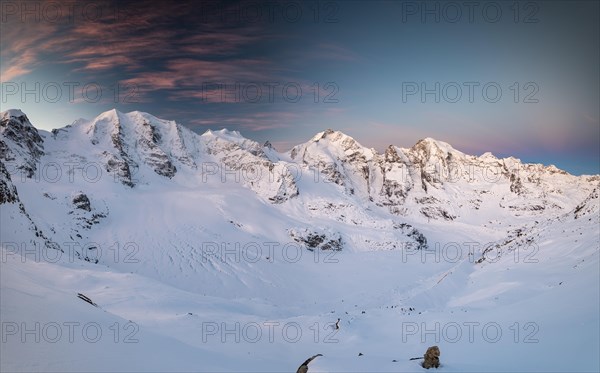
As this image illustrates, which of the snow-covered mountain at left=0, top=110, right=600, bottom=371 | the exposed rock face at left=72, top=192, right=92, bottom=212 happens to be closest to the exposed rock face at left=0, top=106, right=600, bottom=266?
the exposed rock face at left=72, top=192, right=92, bottom=212

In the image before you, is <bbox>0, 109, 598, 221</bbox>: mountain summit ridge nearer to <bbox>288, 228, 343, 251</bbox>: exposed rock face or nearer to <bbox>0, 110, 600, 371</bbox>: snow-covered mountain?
<bbox>0, 110, 600, 371</bbox>: snow-covered mountain

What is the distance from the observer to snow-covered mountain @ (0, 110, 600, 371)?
13.2m

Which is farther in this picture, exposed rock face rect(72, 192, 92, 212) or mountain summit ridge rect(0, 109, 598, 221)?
mountain summit ridge rect(0, 109, 598, 221)

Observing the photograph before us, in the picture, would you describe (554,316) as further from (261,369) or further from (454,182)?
(454,182)

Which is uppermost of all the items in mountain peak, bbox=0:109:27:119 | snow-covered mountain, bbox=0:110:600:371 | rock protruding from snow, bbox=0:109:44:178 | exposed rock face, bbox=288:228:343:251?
mountain peak, bbox=0:109:27:119

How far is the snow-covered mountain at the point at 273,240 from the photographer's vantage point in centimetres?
1325

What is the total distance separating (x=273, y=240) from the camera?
8644cm

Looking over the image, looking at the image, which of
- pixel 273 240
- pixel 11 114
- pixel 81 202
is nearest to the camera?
pixel 81 202

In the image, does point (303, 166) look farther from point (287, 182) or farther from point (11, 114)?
point (11, 114)

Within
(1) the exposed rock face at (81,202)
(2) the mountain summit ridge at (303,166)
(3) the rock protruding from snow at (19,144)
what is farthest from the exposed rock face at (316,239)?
(3) the rock protruding from snow at (19,144)

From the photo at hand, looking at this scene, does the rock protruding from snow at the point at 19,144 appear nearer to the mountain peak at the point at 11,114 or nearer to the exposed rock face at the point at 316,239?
the mountain peak at the point at 11,114

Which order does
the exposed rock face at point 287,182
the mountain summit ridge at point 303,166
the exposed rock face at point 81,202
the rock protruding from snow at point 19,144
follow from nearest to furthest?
1. the exposed rock face at point 81,202
2. the exposed rock face at point 287,182
3. the rock protruding from snow at point 19,144
4. the mountain summit ridge at point 303,166

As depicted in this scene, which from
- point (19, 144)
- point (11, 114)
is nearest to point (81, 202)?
point (19, 144)

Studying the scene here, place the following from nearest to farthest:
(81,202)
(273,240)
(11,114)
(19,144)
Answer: (81,202) < (19,144) < (11,114) < (273,240)
